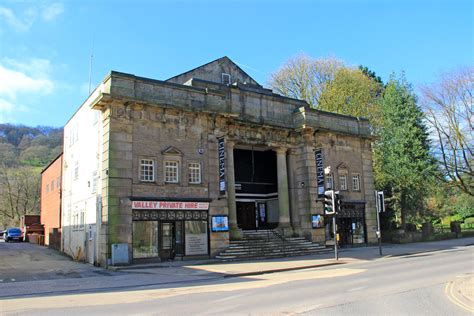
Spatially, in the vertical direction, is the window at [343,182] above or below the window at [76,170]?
below

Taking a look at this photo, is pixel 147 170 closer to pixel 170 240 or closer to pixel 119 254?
pixel 170 240

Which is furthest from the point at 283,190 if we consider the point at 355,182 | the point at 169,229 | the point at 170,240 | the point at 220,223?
the point at 170,240

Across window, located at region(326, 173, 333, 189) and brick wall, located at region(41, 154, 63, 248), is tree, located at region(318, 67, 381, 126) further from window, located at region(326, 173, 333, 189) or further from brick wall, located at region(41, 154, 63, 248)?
brick wall, located at region(41, 154, 63, 248)

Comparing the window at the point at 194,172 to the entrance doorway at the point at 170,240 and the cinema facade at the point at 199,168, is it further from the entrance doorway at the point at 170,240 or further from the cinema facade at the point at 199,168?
the entrance doorway at the point at 170,240

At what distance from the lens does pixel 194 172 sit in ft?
82.0

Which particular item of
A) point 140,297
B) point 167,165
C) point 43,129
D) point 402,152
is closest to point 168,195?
Result: point 167,165

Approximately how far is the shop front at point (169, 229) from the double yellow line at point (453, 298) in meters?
14.6

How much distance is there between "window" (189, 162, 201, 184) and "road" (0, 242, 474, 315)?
1069cm

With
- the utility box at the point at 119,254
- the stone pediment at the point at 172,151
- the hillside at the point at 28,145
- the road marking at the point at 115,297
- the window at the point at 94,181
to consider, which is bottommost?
the road marking at the point at 115,297

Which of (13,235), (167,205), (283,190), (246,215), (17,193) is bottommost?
(13,235)

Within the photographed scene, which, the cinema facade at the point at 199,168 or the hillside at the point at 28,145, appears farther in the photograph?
the hillside at the point at 28,145

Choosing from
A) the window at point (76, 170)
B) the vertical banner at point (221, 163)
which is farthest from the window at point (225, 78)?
the window at point (76, 170)

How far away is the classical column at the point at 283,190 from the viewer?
2945 centimetres

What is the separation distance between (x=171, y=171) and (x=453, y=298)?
17.0 meters
